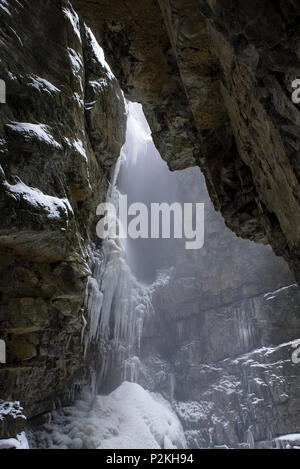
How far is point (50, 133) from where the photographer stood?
22.2 feet

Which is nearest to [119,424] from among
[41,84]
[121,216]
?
[121,216]

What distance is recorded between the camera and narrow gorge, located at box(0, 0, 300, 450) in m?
3.40

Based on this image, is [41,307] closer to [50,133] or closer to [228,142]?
[50,133]

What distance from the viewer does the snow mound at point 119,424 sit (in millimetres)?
9086

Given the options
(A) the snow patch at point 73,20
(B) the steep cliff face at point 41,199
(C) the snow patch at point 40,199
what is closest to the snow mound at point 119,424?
(B) the steep cliff face at point 41,199

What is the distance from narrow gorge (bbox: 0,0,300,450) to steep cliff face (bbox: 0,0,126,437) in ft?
0.12

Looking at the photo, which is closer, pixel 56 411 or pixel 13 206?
pixel 13 206

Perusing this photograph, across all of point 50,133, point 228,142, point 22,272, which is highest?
point 50,133

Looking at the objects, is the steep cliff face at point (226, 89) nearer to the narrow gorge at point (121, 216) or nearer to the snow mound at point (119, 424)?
the narrow gorge at point (121, 216)

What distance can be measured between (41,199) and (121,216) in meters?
12.9

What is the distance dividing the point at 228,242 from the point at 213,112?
1546 centimetres

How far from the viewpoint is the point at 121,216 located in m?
18.8
